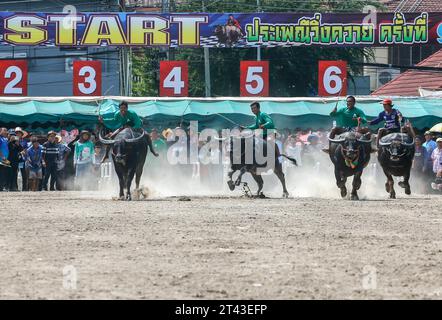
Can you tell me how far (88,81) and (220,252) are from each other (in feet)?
77.7

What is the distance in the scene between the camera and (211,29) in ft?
120

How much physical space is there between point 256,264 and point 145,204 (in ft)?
33.1

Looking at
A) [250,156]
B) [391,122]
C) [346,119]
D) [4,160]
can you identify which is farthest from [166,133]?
[391,122]

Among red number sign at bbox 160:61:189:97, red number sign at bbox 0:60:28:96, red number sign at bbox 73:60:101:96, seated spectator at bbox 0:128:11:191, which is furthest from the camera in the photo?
red number sign at bbox 160:61:189:97

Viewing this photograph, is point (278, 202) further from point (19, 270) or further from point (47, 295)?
point (47, 295)

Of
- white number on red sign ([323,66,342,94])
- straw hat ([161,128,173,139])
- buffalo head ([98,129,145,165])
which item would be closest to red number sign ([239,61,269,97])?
white number on red sign ([323,66,342,94])

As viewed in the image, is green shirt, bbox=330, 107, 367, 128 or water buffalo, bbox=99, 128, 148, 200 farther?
green shirt, bbox=330, 107, 367, 128

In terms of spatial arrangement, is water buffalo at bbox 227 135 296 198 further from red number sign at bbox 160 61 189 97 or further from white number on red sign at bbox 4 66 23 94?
white number on red sign at bbox 4 66 23 94

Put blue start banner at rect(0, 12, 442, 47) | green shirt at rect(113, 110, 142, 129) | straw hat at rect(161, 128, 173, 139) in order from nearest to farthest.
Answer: green shirt at rect(113, 110, 142, 129), straw hat at rect(161, 128, 173, 139), blue start banner at rect(0, 12, 442, 47)

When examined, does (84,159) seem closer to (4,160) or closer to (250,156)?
(4,160)

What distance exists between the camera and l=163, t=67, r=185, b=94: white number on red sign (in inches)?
1405

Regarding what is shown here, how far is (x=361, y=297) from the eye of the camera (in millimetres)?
9453

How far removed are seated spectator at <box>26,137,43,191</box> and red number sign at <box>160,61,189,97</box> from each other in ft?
23.1

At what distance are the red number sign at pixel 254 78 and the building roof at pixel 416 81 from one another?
12269mm
